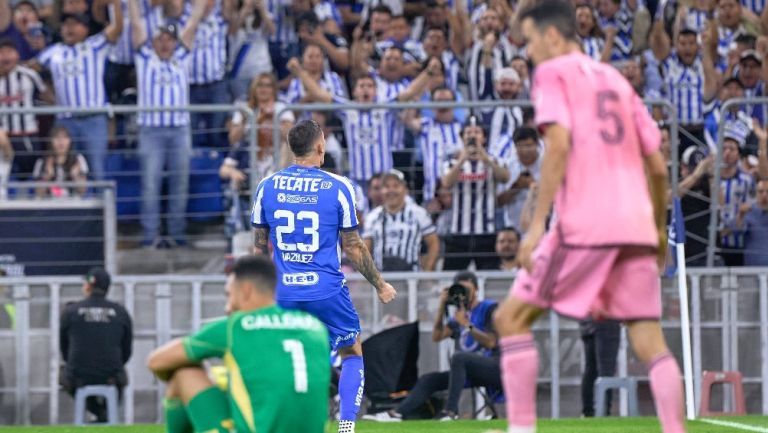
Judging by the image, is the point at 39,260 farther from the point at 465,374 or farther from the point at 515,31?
the point at 515,31

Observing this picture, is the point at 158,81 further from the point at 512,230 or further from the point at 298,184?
the point at 298,184

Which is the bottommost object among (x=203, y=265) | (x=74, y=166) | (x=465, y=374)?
(x=465, y=374)

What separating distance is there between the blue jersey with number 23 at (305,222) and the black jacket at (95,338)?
17.6ft

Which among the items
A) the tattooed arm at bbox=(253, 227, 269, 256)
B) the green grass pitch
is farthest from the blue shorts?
the green grass pitch

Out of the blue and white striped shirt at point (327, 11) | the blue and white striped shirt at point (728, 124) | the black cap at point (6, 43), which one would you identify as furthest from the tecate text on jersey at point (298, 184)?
the blue and white striped shirt at point (327, 11)

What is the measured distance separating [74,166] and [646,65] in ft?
22.5

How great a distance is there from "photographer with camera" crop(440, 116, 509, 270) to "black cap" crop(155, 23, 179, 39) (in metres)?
3.48

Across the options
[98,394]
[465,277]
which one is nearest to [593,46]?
[465,277]

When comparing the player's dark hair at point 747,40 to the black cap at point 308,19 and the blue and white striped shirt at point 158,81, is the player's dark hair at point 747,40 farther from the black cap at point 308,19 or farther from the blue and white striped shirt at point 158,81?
the blue and white striped shirt at point 158,81

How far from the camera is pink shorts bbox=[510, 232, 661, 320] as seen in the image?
740cm

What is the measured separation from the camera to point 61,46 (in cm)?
1781

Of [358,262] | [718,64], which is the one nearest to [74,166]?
[358,262]

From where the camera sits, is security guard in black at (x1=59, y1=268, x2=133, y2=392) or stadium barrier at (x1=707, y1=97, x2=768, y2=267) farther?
stadium barrier at (x1=707, y1=97, x2=768, y2=267)

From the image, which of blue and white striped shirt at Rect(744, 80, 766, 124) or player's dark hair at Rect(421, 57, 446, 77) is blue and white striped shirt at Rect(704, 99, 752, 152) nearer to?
blue and white striped shirt at Rect(744, 80, 766, 124)
